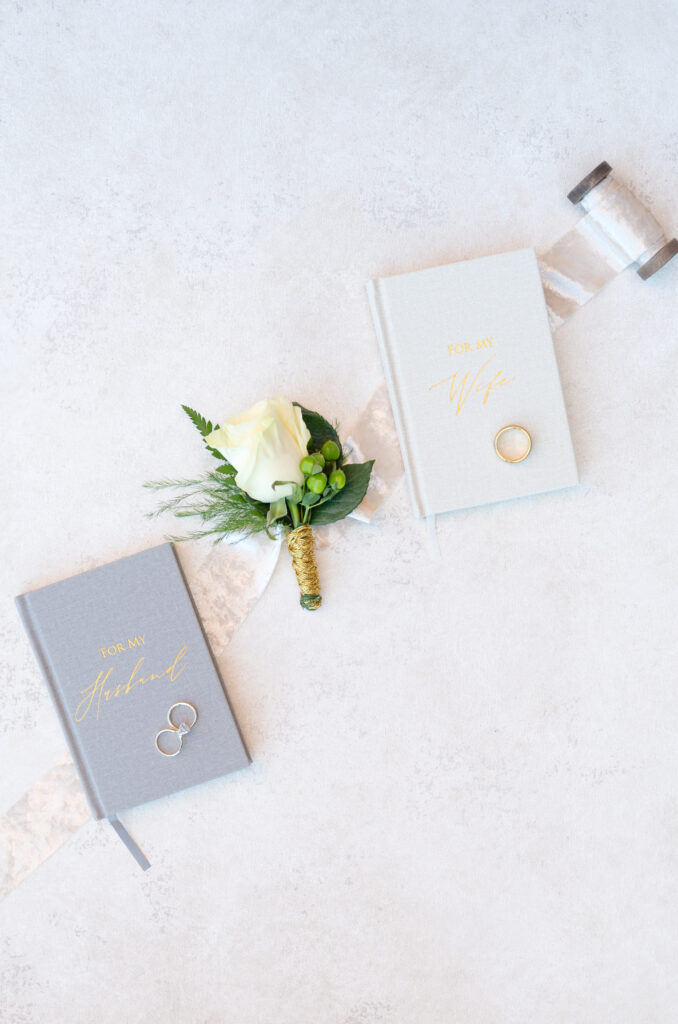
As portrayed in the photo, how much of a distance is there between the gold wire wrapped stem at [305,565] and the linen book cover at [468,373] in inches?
7.3

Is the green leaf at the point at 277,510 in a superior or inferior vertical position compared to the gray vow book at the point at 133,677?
superior

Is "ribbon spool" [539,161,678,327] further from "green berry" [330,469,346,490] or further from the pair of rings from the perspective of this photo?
the pair of rings

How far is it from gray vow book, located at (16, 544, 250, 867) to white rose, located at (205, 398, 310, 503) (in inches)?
8.5

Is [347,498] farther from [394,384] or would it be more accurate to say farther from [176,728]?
[176,728]

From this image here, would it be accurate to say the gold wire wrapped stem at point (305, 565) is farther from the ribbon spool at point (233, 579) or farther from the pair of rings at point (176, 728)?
the pair of rings at point (176, 728)

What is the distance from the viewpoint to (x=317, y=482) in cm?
110

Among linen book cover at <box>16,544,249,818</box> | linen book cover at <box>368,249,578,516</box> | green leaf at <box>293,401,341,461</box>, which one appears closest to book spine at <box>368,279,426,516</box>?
linen book cover at <box>368,249,578,516</box>

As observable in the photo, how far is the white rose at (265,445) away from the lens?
1.06 metres

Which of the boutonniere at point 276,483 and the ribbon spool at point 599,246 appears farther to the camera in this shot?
the ribbon spool at point 599,246

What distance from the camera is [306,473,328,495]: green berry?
43.3 inches

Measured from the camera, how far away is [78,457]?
1230 mm

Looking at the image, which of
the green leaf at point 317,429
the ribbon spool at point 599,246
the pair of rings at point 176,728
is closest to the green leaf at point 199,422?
the green leaf at point 317,429

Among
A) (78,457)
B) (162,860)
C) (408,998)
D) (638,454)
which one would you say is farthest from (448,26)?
(408,998)

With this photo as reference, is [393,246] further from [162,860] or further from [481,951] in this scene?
[481,951]
